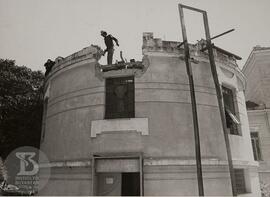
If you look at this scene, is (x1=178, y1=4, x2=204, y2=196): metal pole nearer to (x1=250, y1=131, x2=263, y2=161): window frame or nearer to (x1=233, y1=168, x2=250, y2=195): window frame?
(x1=233, y1=168, x2=250, y2=195): window frame

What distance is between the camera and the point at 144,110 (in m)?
10.7

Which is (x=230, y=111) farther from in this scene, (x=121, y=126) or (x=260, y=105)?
(x=260, y=105)

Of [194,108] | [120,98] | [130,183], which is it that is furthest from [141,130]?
[130,183]

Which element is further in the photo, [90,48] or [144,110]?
[90,48]

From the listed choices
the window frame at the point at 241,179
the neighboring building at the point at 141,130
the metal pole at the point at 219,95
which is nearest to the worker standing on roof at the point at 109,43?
the neighboring building at the point at 141,130

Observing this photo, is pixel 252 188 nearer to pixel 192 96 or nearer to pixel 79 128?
pixel 192 96

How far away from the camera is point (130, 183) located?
11.4 m

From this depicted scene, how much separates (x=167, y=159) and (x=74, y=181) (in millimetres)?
4215

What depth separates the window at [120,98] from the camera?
36.2ft

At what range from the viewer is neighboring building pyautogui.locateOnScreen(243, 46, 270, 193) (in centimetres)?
1852

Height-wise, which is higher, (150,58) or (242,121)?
(150,58)

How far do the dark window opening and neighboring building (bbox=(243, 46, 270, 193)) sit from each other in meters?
11.2

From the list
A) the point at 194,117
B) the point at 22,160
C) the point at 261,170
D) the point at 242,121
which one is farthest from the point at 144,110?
the point at 261,170

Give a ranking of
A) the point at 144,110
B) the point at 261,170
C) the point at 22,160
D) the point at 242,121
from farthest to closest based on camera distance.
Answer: the point at 261,170 < the point at 22,160 < the point at 242,121 < the point at 144,110
